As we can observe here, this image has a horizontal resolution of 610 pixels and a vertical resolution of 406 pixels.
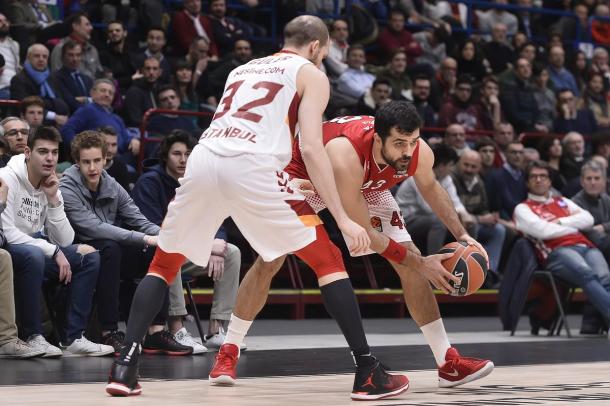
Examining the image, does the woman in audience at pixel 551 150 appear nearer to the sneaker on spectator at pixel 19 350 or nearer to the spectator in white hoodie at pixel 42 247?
the spectator in white hoodie at pixel 42 247

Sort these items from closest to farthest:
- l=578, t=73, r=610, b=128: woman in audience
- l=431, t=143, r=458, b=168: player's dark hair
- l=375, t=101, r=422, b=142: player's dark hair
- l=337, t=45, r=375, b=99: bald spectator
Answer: l=375, t=101, r=422, b=142: player's dark hair → l=431, t=143, r=458, b=168: player's dark hair → l=337, t=45, r=375, b=99: bald spectator → l=578, t=73, r=610, b=128: woman in audience

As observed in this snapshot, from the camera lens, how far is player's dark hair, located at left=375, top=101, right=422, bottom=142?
550 cm

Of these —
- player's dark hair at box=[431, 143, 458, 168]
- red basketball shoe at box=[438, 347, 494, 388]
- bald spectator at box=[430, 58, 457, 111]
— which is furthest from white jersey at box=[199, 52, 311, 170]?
bald spectator at box=[430, 58, 457, 111]

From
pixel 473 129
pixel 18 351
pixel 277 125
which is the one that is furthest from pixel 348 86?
pixel 277 125

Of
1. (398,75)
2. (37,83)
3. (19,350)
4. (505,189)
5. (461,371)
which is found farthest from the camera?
(398,75)

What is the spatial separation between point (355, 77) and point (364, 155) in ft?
25.9

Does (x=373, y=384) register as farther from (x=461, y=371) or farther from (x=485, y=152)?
(x=485, y=152)

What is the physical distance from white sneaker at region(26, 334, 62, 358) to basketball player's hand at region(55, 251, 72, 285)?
14.6 inches

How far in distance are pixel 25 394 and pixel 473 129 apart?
949 cm

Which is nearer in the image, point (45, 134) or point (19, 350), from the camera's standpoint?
point (19, 350)

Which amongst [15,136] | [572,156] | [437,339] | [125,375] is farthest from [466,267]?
[572,156]

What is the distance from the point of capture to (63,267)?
7148 mm

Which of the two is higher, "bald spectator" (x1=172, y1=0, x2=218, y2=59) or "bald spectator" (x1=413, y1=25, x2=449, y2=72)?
"bald spectator" (x1=172, y1=0, x2=218, y2=59)

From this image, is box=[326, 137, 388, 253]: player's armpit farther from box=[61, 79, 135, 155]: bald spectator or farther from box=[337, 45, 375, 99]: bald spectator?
box=[337, 45, 375, 99]: bald spectator
